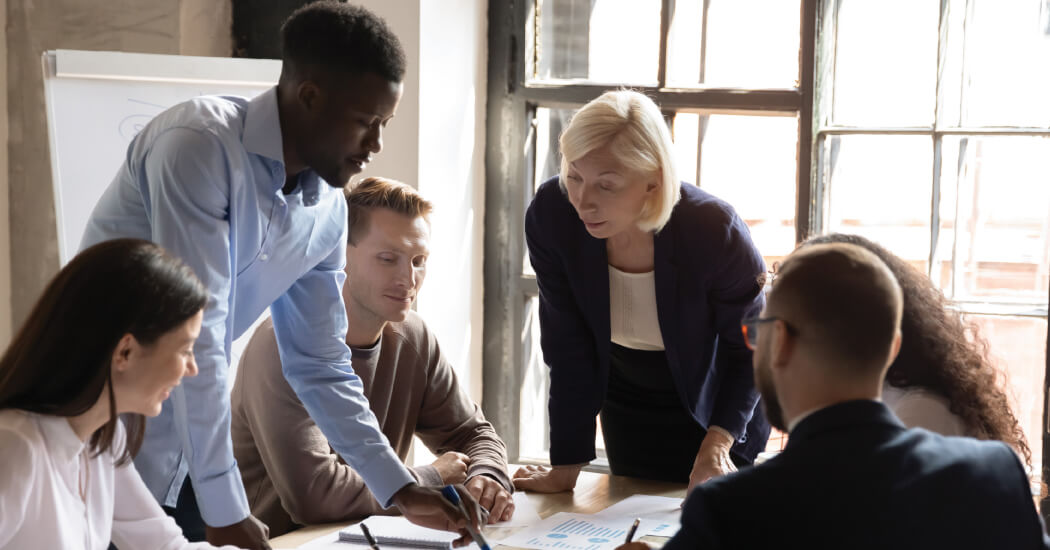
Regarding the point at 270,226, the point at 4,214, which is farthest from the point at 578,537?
the point at 4,214

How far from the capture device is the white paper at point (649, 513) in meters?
1.84

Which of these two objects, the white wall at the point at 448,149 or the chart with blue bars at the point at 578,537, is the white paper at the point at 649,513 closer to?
the chart with blue bars at the point at 578,537

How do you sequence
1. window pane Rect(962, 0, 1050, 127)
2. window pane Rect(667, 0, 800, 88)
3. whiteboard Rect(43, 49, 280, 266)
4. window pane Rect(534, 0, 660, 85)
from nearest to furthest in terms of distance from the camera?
1. whiteboard Rect(43, 49, 280, 266)
2. window pane Rect(962, 0, 1050, 127)
3. window pane Rect(667, 0, 800, 88)
4. window pane Rect(534, 0, 660, 85)

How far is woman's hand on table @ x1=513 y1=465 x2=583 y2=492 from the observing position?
2145 millimetres

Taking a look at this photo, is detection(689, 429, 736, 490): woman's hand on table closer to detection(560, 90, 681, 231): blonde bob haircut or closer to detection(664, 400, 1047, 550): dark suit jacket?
detection(560, 90, 681, 231): blonde bob haircut

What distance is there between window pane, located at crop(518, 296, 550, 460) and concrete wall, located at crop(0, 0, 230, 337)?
122 cm

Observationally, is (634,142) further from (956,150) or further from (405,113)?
(956,150)

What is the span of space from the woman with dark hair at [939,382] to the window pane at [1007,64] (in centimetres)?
144

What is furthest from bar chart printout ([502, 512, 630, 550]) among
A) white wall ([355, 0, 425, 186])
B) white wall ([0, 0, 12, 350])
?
white wall ([0, 0, 12, 350])

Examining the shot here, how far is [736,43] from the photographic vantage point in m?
3.12

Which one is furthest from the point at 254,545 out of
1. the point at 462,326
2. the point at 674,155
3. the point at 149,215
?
the point at 462,326

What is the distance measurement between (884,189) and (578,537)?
5.50 ft

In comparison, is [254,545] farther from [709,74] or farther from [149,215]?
[709,74]

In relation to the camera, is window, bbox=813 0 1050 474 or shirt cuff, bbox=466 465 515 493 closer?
shirt cuff, bbox=466 465 515 493
